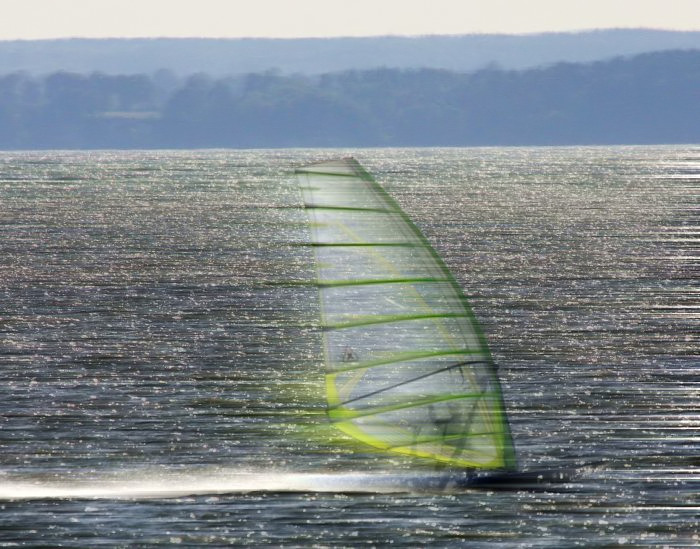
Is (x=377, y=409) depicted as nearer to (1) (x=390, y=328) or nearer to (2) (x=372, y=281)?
(1) (x=390, y=328)

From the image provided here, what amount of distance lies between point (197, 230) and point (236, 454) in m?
115

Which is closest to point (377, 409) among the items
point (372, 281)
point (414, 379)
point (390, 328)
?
point (414, 379)

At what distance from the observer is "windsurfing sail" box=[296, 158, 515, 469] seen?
30031 mm

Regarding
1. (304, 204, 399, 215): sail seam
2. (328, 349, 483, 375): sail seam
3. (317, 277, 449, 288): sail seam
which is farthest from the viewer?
(328, 349, 483, 375): sail seam

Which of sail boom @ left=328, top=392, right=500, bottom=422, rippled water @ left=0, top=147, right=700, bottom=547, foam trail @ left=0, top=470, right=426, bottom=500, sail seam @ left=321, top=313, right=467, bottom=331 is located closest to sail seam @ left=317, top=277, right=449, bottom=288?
sail seam @ left=321, top=313, right=467, bottom=331

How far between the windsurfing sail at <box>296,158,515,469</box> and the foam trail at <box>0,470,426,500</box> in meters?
2.44

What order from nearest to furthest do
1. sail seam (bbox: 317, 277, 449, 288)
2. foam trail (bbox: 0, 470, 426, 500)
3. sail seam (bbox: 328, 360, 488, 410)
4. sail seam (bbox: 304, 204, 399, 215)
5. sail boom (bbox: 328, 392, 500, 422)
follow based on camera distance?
sail seam (bbox: 304, 204, 399, 215) → sail seam (bbox: 317, 277, 449, 288) → sail seam (bbox: 328, 360, 488, 410) → sail boom (bbox: 328, 392, 500, 422) → foam trail (bbox: 0, 470, 426, 500)

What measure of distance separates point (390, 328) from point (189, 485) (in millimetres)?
6863

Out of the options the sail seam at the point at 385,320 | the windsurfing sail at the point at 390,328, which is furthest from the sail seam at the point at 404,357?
the sail seam at the point at 385,320

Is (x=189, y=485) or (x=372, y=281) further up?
(x=372, y=281)

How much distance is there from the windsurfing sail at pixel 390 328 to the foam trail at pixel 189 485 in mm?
2437

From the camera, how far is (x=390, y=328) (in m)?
30.8

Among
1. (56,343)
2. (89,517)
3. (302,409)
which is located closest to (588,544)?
(89,517)

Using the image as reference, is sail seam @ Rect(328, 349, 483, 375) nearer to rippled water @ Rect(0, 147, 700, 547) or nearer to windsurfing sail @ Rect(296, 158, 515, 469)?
windsurfing sail @ Rect(296, 158, 515, 469)
